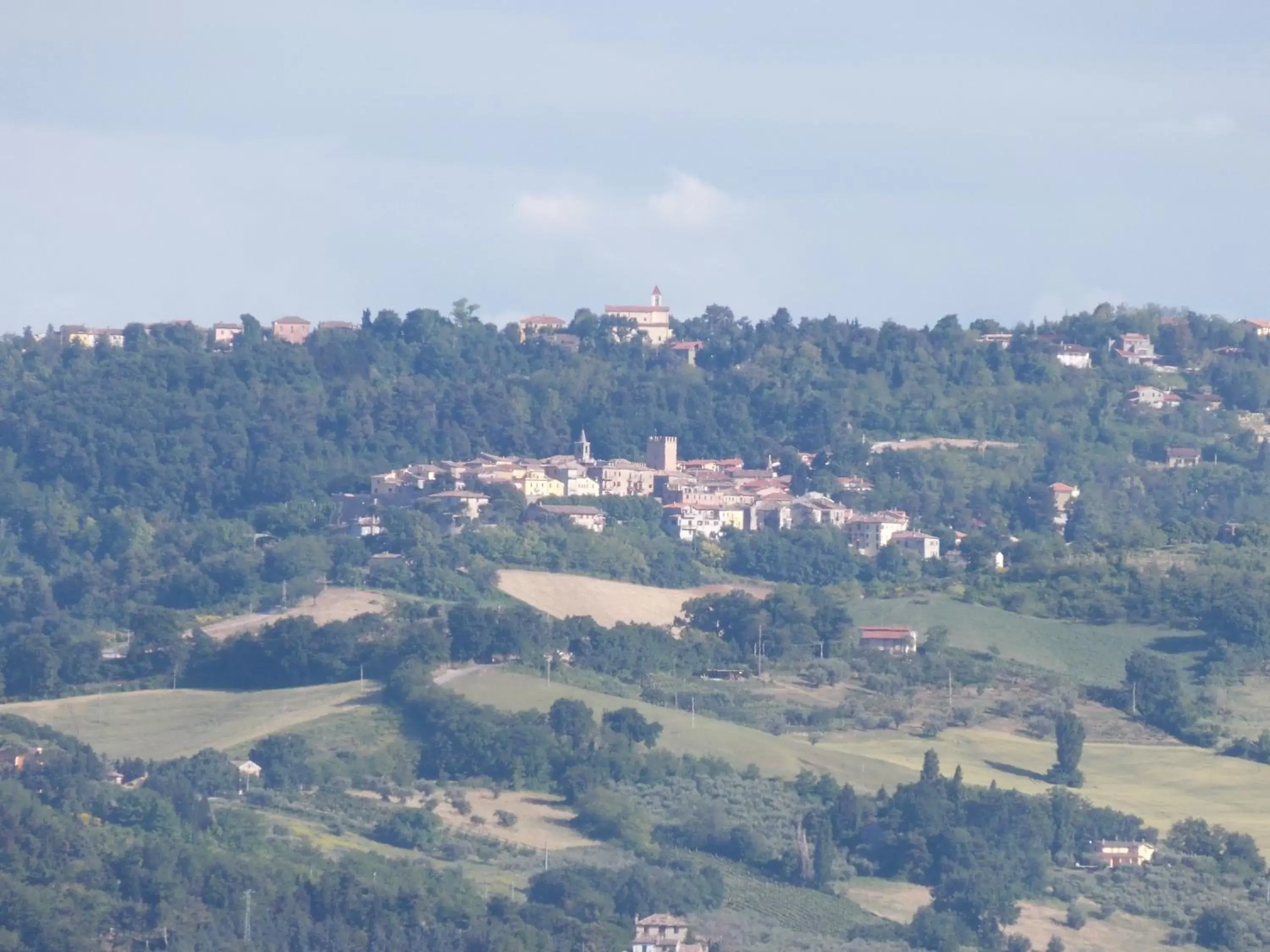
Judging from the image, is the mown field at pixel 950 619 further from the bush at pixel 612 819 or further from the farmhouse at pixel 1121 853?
the bush at pixel 612 819

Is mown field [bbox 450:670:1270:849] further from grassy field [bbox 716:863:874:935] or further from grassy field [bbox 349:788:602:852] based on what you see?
grassy field [bbox 716:863:874:935]

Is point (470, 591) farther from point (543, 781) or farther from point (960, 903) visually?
point (960, 903)

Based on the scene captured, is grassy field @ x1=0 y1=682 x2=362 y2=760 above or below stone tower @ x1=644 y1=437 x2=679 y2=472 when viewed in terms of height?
below

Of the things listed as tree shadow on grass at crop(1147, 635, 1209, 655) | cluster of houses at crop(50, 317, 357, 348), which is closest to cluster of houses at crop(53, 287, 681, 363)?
cluster of houses at crop(50, 317, 357, 348)

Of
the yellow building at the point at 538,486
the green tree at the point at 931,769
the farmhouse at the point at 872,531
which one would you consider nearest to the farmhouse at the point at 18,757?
the green tree at the point at 931,769

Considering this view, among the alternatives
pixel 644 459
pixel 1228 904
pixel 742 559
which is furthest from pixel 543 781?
pixel 644 459

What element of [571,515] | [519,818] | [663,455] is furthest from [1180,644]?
[663,455]
